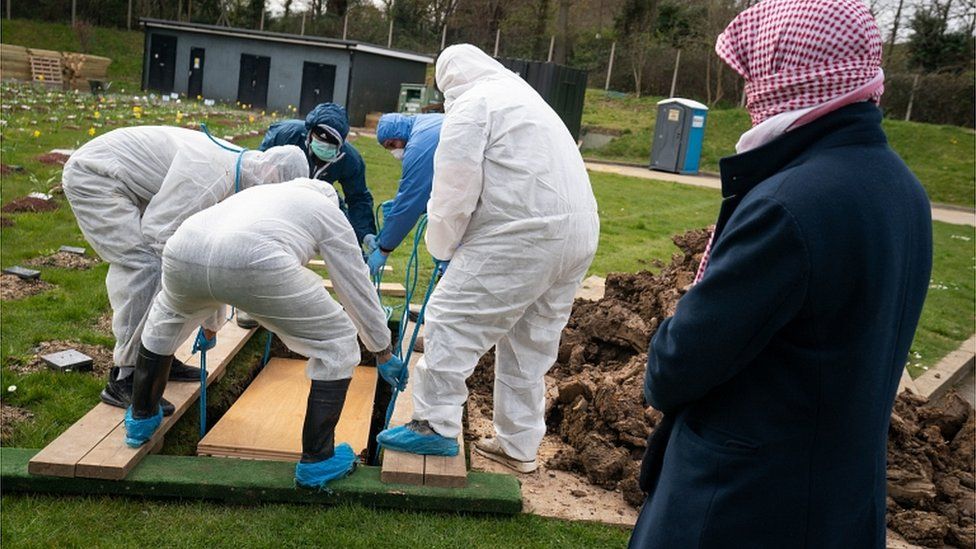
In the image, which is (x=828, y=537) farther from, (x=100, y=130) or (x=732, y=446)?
(x=100, y=130)

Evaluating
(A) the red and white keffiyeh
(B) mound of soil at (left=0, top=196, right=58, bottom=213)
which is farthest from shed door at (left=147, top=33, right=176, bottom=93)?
(A) the red and white keffiyeh

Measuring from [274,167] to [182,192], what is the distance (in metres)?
0.42

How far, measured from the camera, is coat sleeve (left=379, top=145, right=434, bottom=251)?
165 inches

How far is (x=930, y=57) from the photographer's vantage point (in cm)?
2931

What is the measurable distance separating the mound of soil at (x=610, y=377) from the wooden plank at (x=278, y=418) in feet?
2.38

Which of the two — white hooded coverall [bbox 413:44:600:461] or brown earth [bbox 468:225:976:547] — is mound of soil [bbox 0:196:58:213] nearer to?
brown earth [bbox 468:225:976:547]

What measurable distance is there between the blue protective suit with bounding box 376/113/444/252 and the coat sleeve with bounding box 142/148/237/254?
86cm

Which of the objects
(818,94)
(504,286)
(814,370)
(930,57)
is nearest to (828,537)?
(814,370)

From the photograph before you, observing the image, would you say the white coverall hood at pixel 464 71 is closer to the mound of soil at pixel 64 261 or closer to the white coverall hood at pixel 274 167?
the white coverall hood at pixel 274 167

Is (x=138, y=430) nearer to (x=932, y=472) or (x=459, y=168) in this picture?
(x=459, y=168)

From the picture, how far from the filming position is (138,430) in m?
3.52

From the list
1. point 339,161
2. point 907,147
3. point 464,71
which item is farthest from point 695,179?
point 464,71

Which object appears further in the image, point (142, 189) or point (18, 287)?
point (18, 287)

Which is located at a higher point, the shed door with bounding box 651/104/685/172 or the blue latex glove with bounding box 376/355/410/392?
the shed door with bounding box 651/104/685/172
